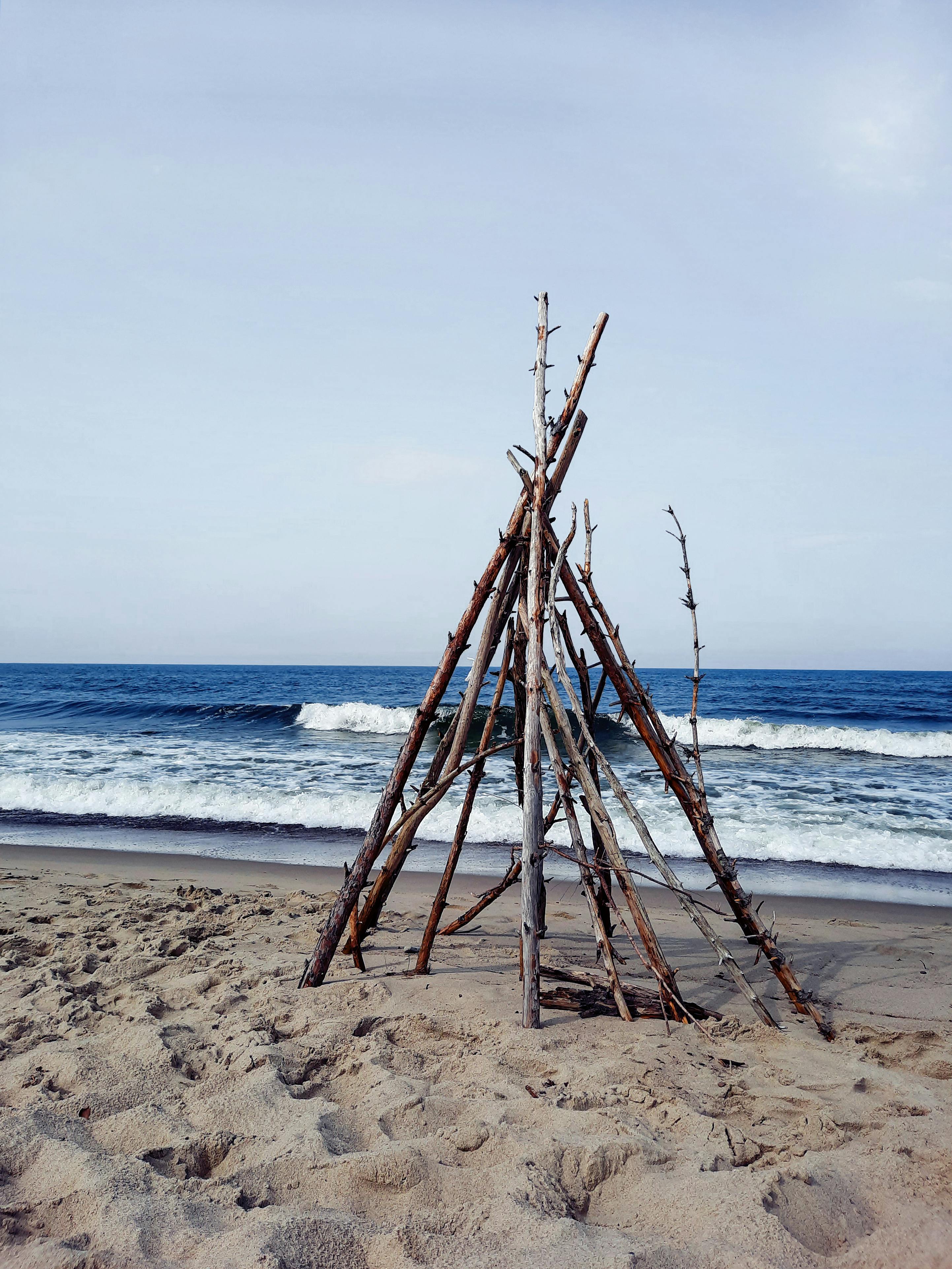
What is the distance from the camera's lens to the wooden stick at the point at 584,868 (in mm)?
3422

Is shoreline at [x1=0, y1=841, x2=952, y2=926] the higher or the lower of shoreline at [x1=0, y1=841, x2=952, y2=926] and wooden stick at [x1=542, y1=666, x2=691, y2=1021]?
the lower

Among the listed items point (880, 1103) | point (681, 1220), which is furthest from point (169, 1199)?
point (880, 1103)

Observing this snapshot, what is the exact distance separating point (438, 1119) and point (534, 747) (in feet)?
4.90

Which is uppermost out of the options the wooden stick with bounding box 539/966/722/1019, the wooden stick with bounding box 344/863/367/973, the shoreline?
the wooden stick with bounding box 344/863/367/973

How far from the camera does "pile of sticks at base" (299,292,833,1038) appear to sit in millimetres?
3443

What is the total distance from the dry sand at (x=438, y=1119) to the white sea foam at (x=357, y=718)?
1579cm

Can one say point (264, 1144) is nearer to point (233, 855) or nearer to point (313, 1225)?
point (313, 1225)

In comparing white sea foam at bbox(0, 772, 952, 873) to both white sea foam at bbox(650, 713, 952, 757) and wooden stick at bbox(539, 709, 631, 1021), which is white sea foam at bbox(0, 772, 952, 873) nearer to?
wooden stick at bbox(539, 709, 631, 1021)

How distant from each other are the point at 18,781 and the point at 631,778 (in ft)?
28.4

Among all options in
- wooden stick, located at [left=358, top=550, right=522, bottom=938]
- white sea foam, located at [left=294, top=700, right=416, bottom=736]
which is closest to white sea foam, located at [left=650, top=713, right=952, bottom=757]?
white sea foam, located at [left=294, top=700, right=416, bottom=736]

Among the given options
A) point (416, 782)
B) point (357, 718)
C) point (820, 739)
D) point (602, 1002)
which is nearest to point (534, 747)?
point (602, 1002)

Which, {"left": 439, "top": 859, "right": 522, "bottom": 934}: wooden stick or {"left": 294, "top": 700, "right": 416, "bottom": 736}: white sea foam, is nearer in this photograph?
{"left": 439, "top": 859, "right": 522, "bottom": 934}: wooden stick

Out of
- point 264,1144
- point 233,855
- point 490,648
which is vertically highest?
point 490,648

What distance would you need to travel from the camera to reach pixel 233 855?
7.38m
